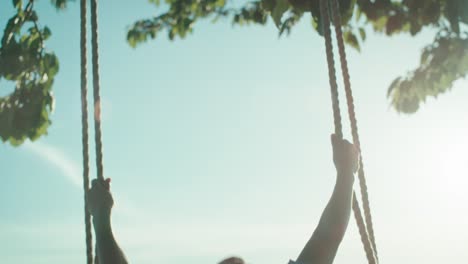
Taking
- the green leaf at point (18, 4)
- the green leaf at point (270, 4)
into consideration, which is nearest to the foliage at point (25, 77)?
the green leaf at point (18, 4)

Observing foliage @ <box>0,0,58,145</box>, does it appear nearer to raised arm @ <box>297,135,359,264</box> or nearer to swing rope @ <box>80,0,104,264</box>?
swing rope @ <box>80,0,104,264</box>

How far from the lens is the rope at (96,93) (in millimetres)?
2422

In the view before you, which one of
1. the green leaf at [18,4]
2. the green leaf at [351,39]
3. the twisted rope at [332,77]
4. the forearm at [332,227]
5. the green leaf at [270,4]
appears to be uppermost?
the green leaf at [18,4]

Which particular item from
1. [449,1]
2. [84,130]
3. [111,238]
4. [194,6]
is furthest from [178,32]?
[111,238]

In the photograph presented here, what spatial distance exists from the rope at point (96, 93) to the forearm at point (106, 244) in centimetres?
21

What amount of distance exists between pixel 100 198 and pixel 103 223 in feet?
0.45

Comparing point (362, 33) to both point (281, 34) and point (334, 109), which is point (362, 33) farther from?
point (334, 109)

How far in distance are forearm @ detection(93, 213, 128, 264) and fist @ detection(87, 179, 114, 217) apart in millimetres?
39

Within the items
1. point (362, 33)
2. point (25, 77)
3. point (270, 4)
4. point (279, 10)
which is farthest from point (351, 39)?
point (25, 77)

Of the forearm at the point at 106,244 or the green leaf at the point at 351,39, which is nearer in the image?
the forearm at the point at 106,244

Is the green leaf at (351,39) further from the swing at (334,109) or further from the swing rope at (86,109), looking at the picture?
the swing rope at (86,109)

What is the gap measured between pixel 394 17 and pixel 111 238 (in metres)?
3.79

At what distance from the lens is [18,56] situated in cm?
476

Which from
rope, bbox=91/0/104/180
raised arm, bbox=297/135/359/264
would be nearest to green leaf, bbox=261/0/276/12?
rope, bbox=91/0/104/180
